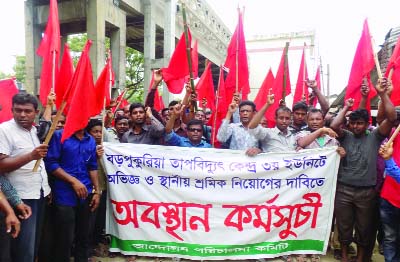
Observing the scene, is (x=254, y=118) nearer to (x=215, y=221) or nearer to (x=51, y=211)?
(x=215, y=221)

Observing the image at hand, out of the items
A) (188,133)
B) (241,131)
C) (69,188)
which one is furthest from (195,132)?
(69,188)

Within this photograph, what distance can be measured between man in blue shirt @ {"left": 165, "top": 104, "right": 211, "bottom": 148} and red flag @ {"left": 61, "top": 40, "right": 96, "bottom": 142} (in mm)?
968

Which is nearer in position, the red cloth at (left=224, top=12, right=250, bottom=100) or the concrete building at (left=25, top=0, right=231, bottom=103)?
the red cloth at (left=224, top=12, right=250, bottom=100)

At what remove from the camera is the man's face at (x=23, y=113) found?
2613 mm

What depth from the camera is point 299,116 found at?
4242 mm

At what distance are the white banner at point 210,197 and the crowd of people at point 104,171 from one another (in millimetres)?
189

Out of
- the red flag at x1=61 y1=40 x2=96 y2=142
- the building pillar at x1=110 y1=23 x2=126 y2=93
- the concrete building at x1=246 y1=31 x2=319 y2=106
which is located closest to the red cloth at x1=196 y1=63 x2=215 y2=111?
the red flag at x1=61 y1=40 x2=96 y2=142

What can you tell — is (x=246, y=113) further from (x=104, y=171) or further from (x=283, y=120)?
(x=104, y=171)

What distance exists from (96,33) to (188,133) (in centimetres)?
612

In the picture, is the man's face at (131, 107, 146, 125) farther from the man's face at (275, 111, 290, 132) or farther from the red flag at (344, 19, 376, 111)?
the red flag at (344, 19, 376, 111)

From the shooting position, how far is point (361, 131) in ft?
11.4

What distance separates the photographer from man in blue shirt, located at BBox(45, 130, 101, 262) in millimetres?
2988

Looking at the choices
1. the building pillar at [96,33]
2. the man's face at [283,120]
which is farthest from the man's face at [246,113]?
the building pillar at [96,33]

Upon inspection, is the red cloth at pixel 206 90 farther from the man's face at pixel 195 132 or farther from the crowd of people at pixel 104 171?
the man's face at pixel 195 132
